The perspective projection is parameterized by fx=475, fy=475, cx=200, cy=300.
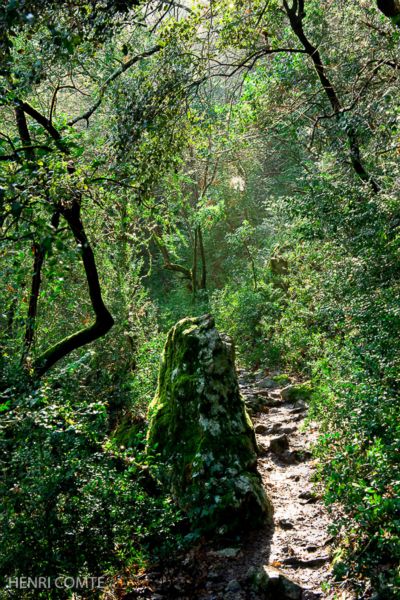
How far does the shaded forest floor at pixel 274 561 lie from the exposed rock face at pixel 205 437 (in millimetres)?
267

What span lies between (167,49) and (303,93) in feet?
15.8

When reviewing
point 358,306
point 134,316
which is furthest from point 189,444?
point 134,316

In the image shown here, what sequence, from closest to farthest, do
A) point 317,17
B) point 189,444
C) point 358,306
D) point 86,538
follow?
point 86,538, point 189,444, point 358,306, point 317,17

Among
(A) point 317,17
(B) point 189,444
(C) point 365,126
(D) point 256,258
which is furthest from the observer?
(D) point 256,258

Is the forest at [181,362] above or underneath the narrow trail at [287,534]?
above

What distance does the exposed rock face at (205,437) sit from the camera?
488cm

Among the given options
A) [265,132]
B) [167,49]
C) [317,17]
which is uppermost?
[317,17]

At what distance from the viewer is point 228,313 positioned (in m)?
14.3

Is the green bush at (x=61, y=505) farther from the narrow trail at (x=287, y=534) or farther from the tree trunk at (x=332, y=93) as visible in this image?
the tree trunk at (x=332, y=93)

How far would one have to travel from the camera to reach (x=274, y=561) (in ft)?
14.2

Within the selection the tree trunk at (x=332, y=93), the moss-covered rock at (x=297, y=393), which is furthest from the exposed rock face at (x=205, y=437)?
the tree trunk at (x=332, y=93)

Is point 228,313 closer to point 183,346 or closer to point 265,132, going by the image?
point 265,132

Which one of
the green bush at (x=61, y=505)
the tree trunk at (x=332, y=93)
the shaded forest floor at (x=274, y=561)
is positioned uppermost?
the tree trunk at (x=332, y=93)

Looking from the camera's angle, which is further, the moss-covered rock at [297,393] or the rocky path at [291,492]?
the moss-covered rock at [297,393]
